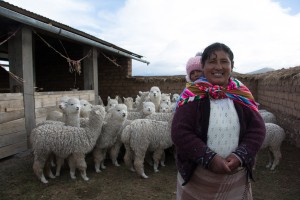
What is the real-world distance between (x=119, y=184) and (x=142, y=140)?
877mm

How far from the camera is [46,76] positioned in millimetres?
13898

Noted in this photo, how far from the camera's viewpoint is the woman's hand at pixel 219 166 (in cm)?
152

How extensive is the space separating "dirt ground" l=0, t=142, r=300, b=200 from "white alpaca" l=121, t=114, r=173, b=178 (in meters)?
0.30

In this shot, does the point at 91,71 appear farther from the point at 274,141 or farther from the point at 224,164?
the point at 224,164

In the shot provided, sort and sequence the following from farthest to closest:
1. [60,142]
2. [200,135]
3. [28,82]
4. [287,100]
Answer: [287,100] < [28,82] < [60,142] < [200,135]

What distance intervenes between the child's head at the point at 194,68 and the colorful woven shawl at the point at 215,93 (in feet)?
1.21

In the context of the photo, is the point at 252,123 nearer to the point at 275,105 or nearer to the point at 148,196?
the point at 148,196

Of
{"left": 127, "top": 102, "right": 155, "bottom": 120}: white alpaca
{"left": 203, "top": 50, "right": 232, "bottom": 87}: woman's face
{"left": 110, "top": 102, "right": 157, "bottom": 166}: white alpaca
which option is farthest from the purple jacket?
{"left": 127, "top": 102, "right": 155, "bottom": 120}: white alpaca

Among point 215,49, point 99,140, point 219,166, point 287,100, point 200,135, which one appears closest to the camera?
point 219,166

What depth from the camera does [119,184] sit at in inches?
174

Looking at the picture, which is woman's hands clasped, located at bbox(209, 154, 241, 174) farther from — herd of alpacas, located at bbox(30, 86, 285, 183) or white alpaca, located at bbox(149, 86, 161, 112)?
white alpaca, located at bbox(149, 86, 161, 112)

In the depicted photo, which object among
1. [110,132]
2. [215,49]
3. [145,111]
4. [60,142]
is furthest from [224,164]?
[145,111]

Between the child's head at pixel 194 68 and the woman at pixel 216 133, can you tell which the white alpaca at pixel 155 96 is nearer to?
the child's head at pixel 194 68

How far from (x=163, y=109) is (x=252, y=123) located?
5.23 metres
